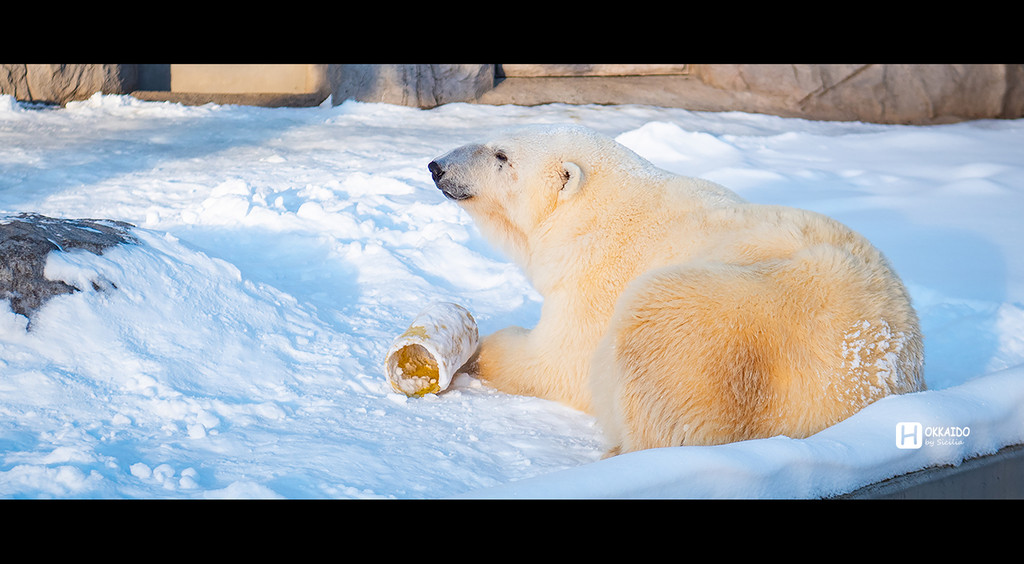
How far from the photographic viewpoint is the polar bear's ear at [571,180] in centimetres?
268

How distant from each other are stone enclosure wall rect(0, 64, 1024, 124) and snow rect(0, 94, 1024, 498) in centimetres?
200

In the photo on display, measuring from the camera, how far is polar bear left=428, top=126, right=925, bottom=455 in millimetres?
Result: 2004

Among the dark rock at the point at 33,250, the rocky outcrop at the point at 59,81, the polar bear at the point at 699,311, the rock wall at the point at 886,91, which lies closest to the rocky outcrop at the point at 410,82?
the rocky outcrop at the point at 59,81

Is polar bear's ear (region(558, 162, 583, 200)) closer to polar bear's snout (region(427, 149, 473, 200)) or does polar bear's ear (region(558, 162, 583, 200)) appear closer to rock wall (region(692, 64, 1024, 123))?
polar bear's snout (region(427, 149, 473, 200))

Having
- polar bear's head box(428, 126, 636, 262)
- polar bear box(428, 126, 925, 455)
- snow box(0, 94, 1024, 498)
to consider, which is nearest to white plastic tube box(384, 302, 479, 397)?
snow box(0, 94, 1024, 498)

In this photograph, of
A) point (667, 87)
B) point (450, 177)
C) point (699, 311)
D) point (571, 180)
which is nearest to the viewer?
point (699, 311)

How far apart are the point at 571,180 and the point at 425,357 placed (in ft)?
2.44

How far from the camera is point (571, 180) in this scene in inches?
106

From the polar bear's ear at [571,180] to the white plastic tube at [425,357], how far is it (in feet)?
1.89

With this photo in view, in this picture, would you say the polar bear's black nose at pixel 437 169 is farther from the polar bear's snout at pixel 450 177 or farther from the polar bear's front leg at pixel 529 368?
the polar bear's front leg at pixel 529 368

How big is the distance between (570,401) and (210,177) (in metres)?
3.50

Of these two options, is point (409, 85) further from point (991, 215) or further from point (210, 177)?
point (991, 215)

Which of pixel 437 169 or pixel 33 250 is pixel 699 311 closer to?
pixel 437 169

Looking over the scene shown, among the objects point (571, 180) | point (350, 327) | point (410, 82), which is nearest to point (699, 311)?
point (571, 180)
